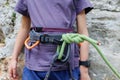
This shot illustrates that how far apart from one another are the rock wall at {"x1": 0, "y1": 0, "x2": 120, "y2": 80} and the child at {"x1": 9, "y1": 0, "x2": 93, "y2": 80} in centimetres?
31

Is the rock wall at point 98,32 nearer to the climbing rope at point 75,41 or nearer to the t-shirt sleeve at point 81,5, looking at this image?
the t-shirt sleeve at point 81,5

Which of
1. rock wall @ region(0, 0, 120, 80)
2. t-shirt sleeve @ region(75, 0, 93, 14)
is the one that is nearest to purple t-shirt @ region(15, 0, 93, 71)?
t-shirt sleeve @ region(75, 0, 93, 14)

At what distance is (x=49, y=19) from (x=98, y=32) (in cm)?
70

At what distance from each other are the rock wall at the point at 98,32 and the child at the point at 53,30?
314 millimetres

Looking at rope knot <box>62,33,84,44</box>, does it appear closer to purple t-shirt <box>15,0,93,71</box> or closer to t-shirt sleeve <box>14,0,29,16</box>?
purple t-shirt <box>15,0,93,71</box>

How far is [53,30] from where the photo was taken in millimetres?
2773

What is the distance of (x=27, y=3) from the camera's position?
2.91 metres

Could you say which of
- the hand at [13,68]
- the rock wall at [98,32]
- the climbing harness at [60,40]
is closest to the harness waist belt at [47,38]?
the climbing harness at [60,40]

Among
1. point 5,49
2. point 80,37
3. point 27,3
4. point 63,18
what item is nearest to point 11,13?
point 5,49

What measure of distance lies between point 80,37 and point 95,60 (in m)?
0.73

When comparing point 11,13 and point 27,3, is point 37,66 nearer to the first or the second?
point 27,3

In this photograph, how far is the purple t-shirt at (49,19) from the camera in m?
2.77

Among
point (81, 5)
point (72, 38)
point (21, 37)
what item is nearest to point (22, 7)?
point (21, 37)

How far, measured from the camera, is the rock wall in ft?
10.3
